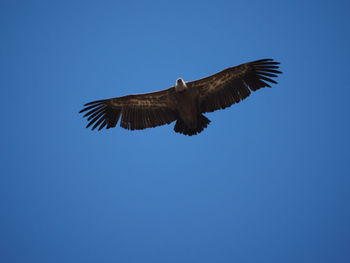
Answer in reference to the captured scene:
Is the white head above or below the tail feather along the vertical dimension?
above

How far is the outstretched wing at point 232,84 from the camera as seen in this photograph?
35.9ft

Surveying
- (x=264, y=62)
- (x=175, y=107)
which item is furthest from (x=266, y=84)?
(x=175, y=107)

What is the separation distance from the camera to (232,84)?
11.3 metres

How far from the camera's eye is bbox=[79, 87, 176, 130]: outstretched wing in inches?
461

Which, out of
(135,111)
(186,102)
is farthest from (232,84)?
(135,111)

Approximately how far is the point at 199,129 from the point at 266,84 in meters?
2.10

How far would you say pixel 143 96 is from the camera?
38.2 feet

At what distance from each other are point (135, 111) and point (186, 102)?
1.58m

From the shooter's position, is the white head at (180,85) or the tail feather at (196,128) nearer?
the white head at (180,85)

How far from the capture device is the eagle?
1105 centimetres

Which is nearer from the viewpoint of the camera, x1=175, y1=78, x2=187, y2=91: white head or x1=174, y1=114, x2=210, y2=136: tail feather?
x1=175, y1=78, x2=187, y2=91: white head

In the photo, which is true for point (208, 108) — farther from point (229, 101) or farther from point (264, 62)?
point (264, 62)

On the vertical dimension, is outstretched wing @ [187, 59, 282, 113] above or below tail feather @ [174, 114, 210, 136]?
above

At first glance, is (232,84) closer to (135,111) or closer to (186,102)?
(186,102)
